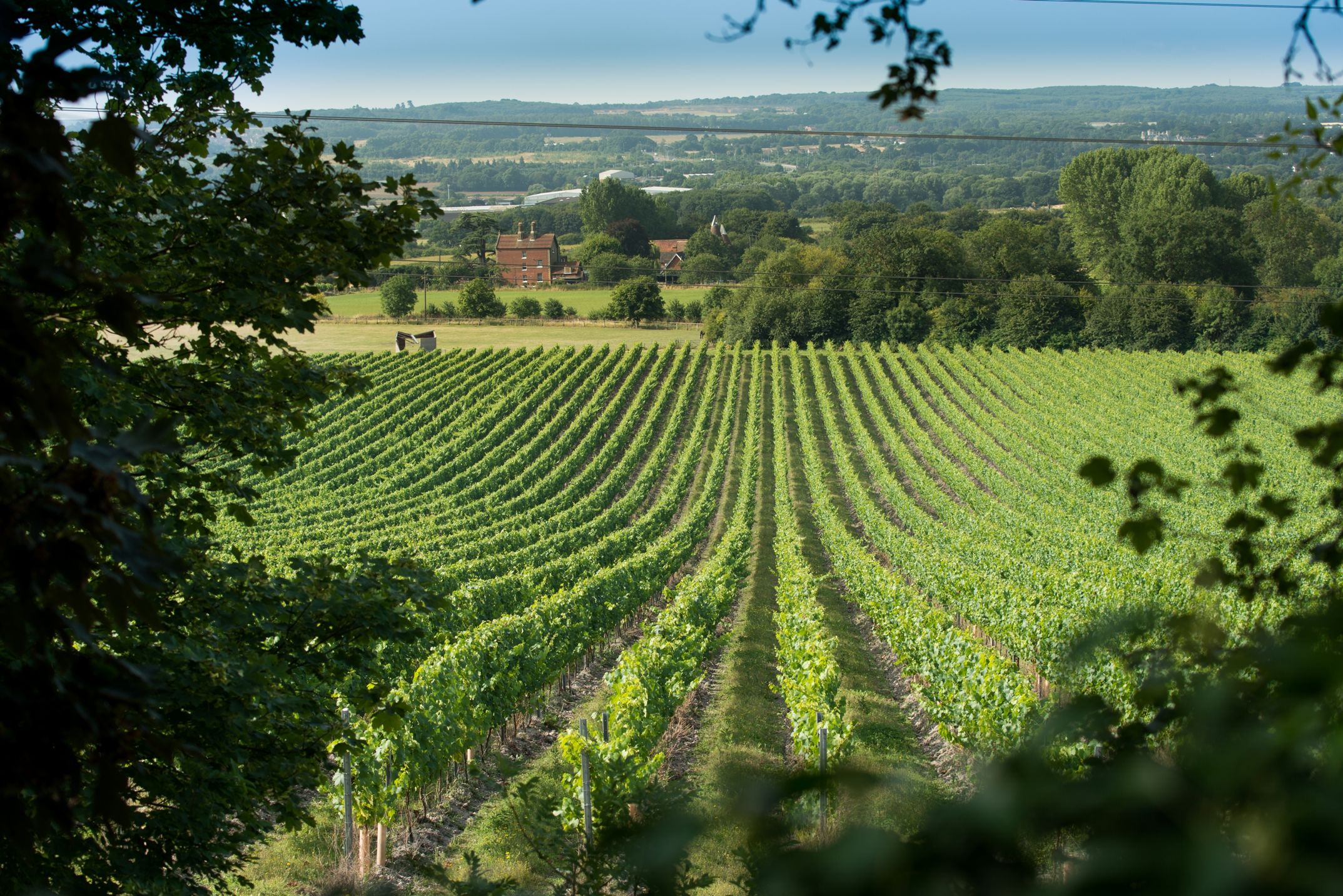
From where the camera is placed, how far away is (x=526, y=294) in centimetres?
8100

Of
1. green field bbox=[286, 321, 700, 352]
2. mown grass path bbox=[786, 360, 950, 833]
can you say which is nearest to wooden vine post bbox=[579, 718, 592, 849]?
mown grass path bbox=[786, 360, 950, 833]

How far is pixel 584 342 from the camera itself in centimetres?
6356

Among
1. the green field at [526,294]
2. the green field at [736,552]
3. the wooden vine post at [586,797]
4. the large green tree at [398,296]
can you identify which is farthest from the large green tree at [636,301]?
the wooden vine post at [586,797]

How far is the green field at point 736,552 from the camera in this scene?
1030 centimetres

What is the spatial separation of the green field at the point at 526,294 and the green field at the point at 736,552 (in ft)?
59.1

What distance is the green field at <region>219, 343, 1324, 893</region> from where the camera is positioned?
10.3 m

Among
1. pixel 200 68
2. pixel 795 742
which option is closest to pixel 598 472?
pixel 795 742

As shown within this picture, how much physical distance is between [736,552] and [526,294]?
60.9m

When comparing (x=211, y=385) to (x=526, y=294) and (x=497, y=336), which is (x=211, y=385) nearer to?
(x=497, y=336)

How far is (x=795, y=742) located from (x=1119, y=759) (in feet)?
34.1

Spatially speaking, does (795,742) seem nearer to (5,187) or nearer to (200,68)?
(200,68)

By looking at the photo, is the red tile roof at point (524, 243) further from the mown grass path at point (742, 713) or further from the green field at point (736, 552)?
the mown grass path at point (742, 713)

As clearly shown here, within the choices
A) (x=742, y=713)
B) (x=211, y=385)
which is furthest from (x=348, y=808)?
(x=742, y=713)

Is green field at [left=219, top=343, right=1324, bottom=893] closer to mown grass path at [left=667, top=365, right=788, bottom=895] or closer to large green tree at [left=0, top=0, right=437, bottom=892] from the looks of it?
mown grass path at [left=667, top=365, right=788, bottom=895]
